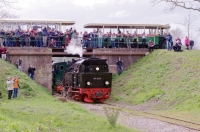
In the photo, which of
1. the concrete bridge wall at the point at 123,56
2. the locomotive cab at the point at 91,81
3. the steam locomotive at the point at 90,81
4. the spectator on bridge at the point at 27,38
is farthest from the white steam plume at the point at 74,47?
the locomotive cab at the point at 91,81

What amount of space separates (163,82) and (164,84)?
0.47m

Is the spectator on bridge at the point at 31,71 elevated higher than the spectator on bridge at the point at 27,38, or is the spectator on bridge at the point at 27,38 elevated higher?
the spectator on bridge at the point at 27,38

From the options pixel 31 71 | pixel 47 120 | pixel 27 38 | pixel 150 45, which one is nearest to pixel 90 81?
pixel 31 71

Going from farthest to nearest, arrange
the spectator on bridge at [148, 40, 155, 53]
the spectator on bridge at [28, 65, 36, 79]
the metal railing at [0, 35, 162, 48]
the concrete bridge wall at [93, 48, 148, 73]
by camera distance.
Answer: the spectator on bridge at [148, 40, 155, 53] → the concrete bridge wall at [93, 48, 148, 73] → the metal railing at [0, 35, 162, 48] → the spectator on bridge at [28, 65, 36, 79]

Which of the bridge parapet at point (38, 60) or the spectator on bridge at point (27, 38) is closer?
the bridge parapet at point (38, 60)

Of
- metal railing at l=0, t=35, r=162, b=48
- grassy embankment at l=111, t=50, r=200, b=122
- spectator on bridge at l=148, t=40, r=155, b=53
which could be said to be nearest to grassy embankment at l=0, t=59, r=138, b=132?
grassy embankment at l=111, t=50, r=200, b=122

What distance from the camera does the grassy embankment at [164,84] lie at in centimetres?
2425

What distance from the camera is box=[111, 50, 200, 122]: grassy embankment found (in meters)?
24.2

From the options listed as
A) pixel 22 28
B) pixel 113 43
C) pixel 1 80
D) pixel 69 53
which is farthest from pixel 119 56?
pixel 1 80

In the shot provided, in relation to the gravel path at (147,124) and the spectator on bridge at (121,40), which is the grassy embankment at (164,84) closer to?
the gravel path at (147,124)

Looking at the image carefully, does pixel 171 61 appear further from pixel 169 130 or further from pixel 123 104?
pixel 169 130

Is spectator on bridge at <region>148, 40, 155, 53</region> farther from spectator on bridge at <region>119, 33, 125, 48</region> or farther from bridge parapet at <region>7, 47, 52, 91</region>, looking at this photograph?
bridge parapet at <region>7, 47, 52, 91</region>

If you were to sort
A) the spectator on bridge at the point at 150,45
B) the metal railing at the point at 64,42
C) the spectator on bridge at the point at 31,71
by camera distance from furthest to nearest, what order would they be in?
the spectator on bridge at the point at 150,45, the metal railing at the point at 64,42, the spectator on bridge at the point at 31,71

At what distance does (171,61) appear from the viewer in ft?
112
